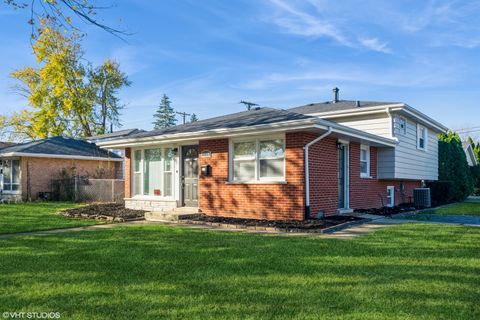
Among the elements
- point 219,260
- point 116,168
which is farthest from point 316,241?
point 116,168

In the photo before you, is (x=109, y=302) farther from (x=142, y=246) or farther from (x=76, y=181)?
(x=76, y=181)

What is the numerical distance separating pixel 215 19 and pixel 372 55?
8.22 meters

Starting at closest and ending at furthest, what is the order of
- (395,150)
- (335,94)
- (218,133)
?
1. (218,133)
2. (395,150)
3. (335,94)

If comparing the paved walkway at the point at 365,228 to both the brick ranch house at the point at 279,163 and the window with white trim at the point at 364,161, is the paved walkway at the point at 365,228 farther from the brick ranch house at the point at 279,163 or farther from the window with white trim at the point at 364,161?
the window with white trim at the point at 364,161

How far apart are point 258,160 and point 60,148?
17105 mm

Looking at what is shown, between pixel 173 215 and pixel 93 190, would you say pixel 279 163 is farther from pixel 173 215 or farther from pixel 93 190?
pixel 93 190

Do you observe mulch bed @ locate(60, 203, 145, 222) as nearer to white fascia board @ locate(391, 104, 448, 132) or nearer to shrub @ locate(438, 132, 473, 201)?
white fascia board @ locate(391, 104, 448, 132)

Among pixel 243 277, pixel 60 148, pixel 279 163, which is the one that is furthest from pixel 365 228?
pixel 60 148

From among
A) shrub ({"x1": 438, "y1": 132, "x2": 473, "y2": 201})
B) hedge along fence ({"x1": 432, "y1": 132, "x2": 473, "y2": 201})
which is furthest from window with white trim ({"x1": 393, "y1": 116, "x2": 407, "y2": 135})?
shrub ({"x1": 438, "y1": 132, "x2": 473, "y2": 201})

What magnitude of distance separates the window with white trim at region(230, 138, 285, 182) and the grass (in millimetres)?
3340

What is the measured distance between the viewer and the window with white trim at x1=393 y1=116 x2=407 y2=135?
1562 centimetres

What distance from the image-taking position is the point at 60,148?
79.7 feet

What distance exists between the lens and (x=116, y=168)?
2695cm

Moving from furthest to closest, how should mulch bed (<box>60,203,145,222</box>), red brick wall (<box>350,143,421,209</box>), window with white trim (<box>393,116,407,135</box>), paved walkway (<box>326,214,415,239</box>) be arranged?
window with white trim (<box>393,116,407,135</box>) < red brick wall (<box>350,143,421,209</box>) < mulch bed (<box>60,203,145,222</box>) < paved walkway (<box>326,214,415,239</box>)
